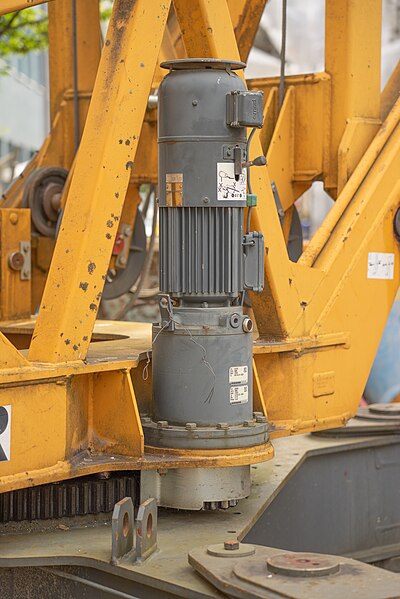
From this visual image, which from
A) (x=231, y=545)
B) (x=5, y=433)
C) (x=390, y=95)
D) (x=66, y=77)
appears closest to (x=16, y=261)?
(x=66, y=77)

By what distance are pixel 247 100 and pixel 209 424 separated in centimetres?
114

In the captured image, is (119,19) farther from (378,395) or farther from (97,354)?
(378,395)

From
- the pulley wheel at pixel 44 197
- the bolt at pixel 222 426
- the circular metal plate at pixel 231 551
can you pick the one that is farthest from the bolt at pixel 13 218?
the circular metal plate at pixel 231 551

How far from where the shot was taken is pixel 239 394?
4.18 meters

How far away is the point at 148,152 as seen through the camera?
609 centimetres

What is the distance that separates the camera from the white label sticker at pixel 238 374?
163 inches

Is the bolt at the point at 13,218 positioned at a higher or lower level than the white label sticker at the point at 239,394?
higher

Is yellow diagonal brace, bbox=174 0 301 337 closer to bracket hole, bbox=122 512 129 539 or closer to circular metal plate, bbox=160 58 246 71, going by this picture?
circular metal plate, bbox=160 58 246 71

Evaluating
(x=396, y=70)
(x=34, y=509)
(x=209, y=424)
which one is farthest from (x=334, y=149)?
(x=34, y=509)

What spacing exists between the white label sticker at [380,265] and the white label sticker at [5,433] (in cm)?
197

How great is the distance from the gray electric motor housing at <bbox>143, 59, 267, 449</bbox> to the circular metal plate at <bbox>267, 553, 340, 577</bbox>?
0.63m

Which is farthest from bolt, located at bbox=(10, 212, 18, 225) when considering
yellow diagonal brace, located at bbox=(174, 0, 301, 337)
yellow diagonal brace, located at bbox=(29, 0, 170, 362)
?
yellow diagonal brace, located at bbox=(29, 0, 170, 362)

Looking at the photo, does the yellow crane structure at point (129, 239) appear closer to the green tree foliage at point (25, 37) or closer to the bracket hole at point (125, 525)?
the bracket hole at point (125, 525)

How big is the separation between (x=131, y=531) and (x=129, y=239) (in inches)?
108
